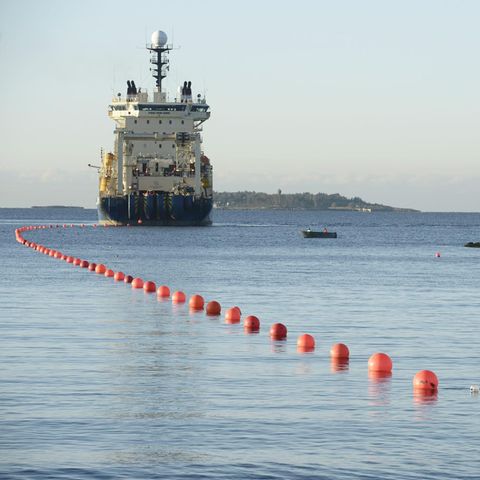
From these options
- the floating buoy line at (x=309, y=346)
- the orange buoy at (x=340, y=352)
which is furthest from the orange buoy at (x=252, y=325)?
the orange buoy at (x=340, y=352)

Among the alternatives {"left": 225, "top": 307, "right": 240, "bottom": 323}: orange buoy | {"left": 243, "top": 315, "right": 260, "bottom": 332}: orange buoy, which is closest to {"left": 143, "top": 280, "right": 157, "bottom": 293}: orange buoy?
{"left": 225, "top": 307, "right": 240, "bottom": 323}: orange buoy

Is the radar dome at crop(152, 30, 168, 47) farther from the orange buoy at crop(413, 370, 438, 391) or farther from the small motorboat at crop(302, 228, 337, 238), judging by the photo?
the orange buoy at crop(413, 370, 438, 391)

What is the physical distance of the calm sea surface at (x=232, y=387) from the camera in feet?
64.0

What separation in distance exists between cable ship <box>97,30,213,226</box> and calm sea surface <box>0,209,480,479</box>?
322 feet

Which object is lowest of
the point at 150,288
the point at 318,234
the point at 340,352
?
the point at 318,234

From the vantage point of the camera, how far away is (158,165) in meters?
160

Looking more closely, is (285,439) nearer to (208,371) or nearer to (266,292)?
(208,371)

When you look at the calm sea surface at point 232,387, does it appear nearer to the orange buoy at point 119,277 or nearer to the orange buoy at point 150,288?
the orange buoy at point 150,288

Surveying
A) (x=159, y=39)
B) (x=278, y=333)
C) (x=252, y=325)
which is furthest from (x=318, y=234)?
(x=278, y=333)

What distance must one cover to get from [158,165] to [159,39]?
23441mm

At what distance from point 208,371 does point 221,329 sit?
1085cm

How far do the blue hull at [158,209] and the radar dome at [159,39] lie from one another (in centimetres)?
2558

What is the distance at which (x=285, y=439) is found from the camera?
69.0 feet

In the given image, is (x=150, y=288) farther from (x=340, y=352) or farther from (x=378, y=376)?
(x=378, y=376)
